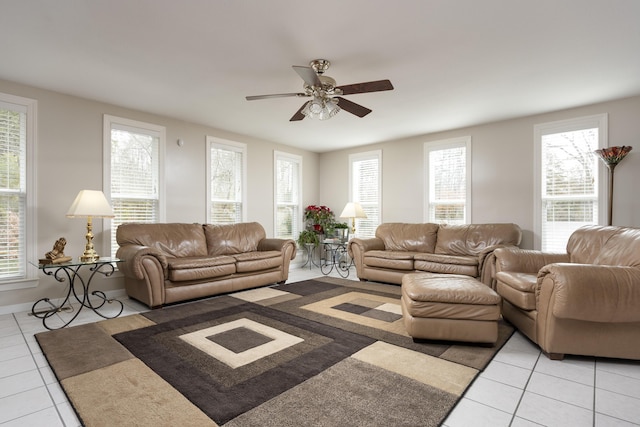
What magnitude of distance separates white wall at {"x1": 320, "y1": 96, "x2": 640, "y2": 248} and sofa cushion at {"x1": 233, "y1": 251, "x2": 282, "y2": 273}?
102 inches

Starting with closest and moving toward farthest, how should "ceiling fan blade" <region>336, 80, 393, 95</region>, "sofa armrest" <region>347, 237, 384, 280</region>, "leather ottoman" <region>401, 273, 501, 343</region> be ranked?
1. "leather ottoman" <region>401, 273, 501, 343</region>
2. "ceiling fan blade" <region>336, 80, 393, 95</region>
3. "sofa armrest" <region>347, 237, 384, 280</region>

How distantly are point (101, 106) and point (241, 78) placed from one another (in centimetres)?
222

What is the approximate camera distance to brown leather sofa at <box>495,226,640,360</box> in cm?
223

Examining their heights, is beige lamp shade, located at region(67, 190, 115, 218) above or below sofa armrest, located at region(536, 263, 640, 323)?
above

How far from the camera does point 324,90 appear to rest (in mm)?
3170

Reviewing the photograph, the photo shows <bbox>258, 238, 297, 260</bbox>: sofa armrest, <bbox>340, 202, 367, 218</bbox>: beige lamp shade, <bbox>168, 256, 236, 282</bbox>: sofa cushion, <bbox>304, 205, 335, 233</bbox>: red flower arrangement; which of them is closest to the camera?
<bbox>168, 256, 236, 282</bbox>: sofa cushion

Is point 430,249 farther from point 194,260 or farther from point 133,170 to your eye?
point 133,170

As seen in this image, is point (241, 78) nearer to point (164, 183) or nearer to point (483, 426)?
point (164, 183)

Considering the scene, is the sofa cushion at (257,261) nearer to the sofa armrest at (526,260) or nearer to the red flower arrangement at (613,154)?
the sofa armrest at (526,260)

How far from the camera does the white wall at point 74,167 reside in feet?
12.9

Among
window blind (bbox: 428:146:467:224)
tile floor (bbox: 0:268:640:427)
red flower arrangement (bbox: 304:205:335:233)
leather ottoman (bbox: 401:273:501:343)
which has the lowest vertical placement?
tile floor (bbox: 0:268:640:427)

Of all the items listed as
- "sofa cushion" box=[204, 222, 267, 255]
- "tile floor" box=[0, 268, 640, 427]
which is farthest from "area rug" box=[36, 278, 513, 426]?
"sofa cushion" box=[204, 222, 267, 255]

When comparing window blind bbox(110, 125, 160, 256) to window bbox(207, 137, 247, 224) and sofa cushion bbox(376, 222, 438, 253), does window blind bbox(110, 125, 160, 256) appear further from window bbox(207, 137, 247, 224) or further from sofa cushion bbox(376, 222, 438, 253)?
sofa cushion bbox(376, 222, 438, 253)

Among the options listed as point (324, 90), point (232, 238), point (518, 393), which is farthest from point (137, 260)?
point (518, 393)
